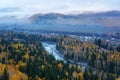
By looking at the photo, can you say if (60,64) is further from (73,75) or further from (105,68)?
(105,68)

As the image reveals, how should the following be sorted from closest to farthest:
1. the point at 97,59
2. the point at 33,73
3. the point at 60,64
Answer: the point at 33,73 < the point at 60,64 < the point at 97,59

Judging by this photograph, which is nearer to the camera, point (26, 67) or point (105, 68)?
point (26, 67)

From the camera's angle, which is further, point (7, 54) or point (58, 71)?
point (7, 54)

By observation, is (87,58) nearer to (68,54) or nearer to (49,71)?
(68,54)

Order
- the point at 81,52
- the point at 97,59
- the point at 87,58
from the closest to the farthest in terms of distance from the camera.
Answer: the point at 97,59 < the point at 87,58 < the point at 81,52

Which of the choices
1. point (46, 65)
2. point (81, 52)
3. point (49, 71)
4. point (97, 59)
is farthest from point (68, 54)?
point (49, 71)

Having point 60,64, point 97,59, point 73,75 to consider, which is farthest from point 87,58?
point 73,75

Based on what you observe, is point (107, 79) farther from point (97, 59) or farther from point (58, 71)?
point (97, 59)

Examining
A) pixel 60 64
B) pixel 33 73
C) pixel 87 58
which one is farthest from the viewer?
pixel 87 58

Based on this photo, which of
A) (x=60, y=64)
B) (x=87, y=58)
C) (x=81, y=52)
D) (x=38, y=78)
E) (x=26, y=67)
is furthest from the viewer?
(x=81, y=52)
